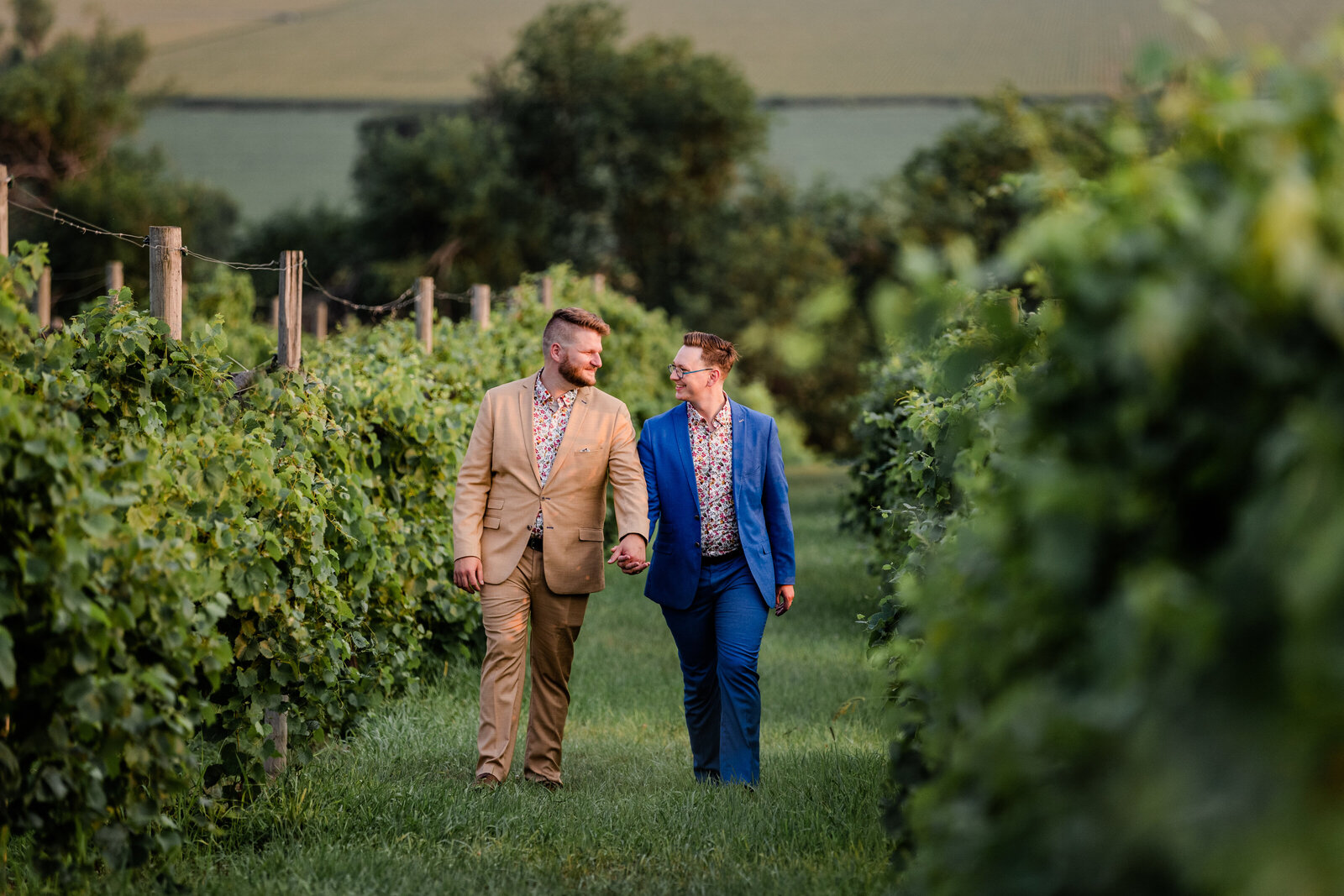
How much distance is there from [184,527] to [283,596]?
0.85m

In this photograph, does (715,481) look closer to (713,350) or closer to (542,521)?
(713,350)

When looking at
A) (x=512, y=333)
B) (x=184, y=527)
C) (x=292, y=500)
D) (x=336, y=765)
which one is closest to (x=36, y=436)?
(x=184, y=527)

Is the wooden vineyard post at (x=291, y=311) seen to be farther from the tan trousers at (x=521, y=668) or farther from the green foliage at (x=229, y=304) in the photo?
the green foliage at (x=229, y=304)

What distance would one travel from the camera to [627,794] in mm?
5566

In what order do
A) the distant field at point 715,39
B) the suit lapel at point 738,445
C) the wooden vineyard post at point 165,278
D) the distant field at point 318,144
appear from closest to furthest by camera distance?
the wooden vineyard post at point 165,278 < the suit lapel at point 738,445 < the distant field at point 318,144 < the distant field at point 715,39

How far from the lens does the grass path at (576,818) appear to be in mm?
4383

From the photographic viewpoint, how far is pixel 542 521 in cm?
582

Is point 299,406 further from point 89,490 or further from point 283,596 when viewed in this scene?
point 89,490

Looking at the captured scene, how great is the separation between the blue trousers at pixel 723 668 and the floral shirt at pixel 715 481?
103 mm

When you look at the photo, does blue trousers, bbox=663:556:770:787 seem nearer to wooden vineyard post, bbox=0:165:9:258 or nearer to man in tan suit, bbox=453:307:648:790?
man in tan suit, bbox=453:307:648:790

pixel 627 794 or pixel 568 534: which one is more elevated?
pixel 568 534

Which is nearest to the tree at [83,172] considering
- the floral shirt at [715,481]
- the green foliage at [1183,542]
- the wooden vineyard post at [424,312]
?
the wooden vineyard post at [424,312]

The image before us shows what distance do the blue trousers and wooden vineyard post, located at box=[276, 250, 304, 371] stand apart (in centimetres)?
212

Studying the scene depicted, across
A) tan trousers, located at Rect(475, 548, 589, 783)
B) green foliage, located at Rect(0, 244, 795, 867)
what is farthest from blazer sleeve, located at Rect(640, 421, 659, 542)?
green foliage, located at Rect(0, 244, 795, 867)
